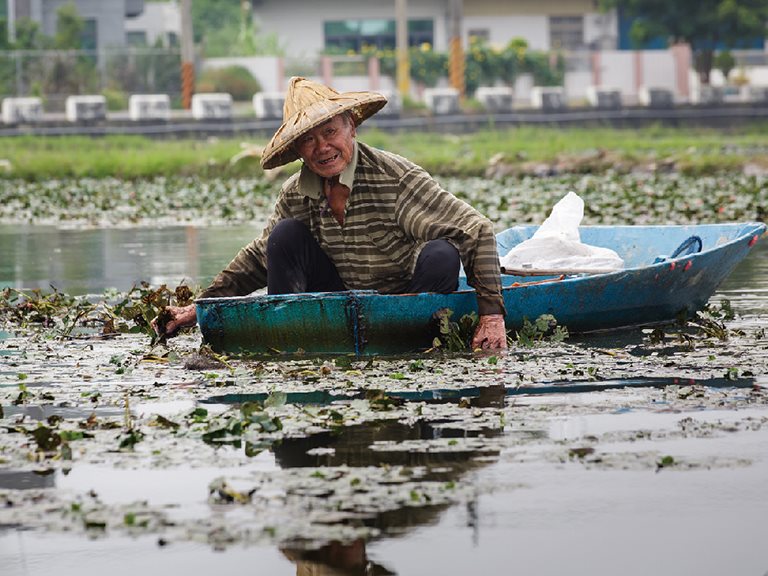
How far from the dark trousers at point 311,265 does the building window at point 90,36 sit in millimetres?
41175

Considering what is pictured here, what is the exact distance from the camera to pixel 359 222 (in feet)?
23.0

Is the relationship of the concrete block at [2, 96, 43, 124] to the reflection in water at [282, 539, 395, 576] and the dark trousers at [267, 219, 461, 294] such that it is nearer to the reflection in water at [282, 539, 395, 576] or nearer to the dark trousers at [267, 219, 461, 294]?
the dark trousers at [267, 219, 461, 294]

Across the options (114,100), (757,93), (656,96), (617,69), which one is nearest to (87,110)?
(114,100)

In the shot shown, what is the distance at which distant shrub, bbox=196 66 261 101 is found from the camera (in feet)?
137

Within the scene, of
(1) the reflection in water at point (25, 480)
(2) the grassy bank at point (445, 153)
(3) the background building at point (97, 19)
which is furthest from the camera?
(3) the background building at point (97, 19)

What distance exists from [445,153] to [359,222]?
1937 centimetres

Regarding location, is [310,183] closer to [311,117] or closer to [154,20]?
[311,117]

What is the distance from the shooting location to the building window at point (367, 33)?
2048 inches

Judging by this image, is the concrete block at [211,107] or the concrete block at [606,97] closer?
the concrete block at [211,107]

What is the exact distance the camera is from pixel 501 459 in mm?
4941

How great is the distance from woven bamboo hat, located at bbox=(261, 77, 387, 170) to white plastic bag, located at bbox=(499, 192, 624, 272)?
64.0 inches

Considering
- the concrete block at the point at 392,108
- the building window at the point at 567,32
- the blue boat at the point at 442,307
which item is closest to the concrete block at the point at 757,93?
the concrete block at the point at 392,108

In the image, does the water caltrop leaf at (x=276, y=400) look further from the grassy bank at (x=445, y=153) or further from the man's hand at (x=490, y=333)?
the grassy bank at (x=445, y=153)

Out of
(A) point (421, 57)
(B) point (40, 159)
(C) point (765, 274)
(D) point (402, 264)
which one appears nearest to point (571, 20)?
(A) point (421, 57)
